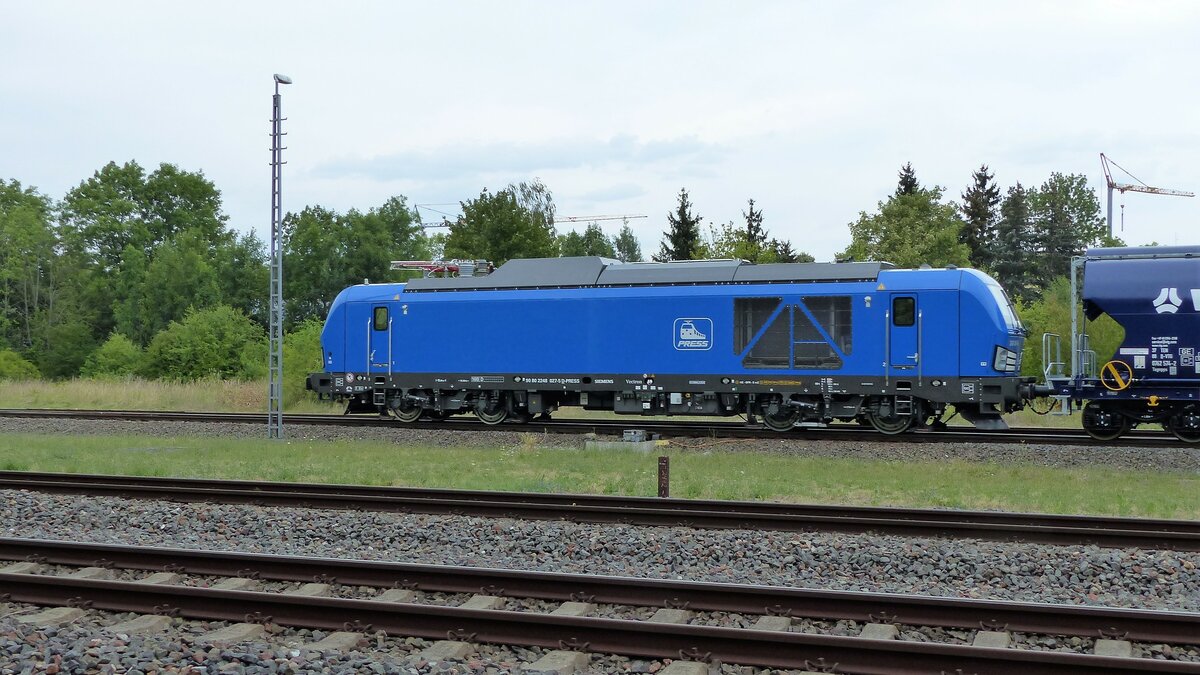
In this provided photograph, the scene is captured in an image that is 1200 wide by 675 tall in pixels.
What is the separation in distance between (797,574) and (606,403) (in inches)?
565

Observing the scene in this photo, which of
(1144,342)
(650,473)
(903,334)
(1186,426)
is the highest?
(903,334)

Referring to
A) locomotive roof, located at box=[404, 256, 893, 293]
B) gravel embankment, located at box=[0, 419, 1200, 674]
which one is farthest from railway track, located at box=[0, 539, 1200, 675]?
locomotive roof, located at box=[404, 256, 893, 293]

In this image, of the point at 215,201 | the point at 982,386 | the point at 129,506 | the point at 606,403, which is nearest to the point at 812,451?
the point at 982,386

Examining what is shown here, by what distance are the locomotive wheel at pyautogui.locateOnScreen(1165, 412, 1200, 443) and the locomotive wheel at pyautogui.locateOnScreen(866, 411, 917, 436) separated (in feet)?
14.7

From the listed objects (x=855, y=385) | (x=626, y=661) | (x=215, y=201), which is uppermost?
(x=215, y=201)

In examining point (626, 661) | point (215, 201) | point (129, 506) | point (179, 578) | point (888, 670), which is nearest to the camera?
point (888, 670)

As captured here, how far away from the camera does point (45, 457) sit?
62.0ft

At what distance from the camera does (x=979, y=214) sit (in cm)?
7912

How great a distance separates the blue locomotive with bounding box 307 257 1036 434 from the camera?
2033cm

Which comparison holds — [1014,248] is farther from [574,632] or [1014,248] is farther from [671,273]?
[574,632]

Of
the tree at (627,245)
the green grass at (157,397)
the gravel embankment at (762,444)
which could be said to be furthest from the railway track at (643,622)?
the tree at (627,245)

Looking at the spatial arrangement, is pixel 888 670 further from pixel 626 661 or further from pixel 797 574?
pixel 797 574

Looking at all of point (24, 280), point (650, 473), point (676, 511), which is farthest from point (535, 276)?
point (24, 280)

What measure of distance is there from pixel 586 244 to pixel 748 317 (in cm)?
7356
